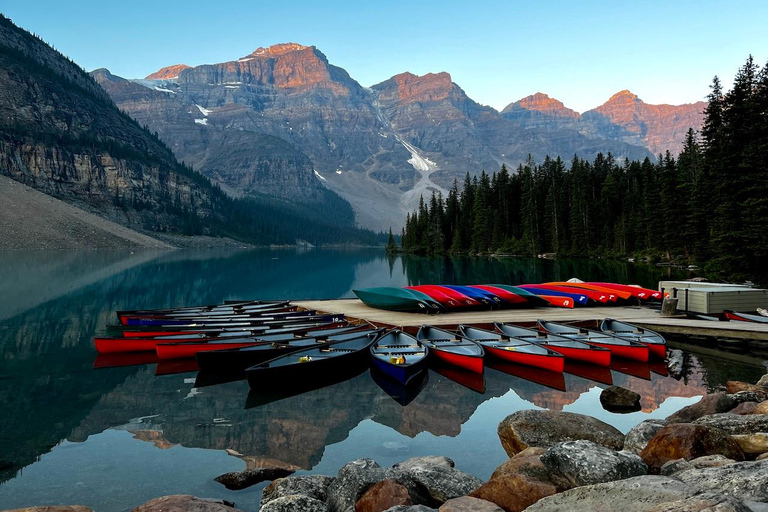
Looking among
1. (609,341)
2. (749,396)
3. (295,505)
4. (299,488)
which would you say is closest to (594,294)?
(609,341)

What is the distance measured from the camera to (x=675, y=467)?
8.17 m

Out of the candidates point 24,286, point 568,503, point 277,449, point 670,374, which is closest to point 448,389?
point 277,449

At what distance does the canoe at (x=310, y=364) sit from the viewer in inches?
644

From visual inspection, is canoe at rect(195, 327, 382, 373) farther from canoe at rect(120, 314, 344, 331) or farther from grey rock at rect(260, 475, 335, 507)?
grey rock at rect(260, 475, 335, 507)

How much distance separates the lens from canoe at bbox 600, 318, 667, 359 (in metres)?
21.1

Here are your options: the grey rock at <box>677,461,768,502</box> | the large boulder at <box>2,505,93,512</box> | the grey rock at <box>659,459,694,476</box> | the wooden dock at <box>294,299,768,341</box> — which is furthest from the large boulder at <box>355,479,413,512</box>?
the wooden dock at <box>294,299,768,341</box>

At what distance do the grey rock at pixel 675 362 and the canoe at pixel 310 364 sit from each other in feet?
38.2

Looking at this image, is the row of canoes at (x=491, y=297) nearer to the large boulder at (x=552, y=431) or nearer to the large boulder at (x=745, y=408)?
the large boulder at (x=552, y=431)

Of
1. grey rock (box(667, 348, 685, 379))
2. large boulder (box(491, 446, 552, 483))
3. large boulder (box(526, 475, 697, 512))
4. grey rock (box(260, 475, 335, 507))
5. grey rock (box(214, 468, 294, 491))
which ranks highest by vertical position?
large boulder (box(526, 475, 697, 512))

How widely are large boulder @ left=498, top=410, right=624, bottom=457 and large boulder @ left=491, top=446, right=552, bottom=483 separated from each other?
55.7 inches

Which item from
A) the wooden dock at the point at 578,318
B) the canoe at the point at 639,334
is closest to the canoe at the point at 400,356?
the wooden dock at the point at 578,318

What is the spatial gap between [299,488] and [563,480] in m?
4.48

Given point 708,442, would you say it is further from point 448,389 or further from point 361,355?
point 361,355

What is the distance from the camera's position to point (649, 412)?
15.1 meters
